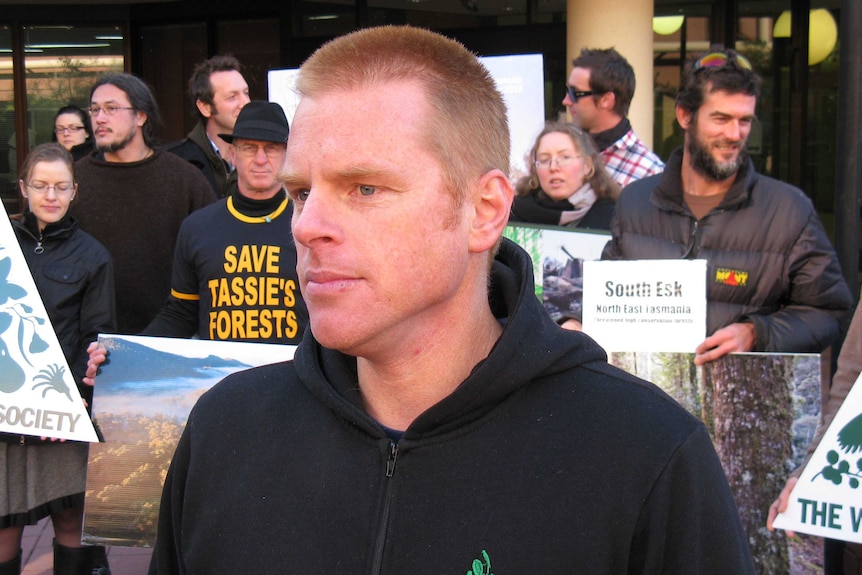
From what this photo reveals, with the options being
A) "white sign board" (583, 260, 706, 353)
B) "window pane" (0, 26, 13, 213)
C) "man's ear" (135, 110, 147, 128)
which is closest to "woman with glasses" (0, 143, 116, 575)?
"man's ear" (135, 110, 147, 128)

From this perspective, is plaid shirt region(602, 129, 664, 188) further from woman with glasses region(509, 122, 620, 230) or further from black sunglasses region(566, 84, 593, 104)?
woman with glasses region(509, 122, 620, 230)

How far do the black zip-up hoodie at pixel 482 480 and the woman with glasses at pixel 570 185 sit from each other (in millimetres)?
3029

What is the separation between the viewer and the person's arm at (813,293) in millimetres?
3588

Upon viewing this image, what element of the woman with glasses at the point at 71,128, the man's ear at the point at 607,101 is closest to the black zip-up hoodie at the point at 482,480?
the man's ear at the point at 607,101

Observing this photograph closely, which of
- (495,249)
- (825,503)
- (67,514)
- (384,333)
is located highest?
(495,249)

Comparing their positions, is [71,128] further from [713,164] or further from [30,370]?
[713,164]

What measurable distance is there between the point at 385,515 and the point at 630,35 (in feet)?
23.2

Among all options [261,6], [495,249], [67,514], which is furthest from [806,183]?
[495,249]

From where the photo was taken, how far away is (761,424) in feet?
11.6

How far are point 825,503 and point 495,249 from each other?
191 centimetres

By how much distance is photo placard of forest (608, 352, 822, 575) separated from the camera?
138 inches

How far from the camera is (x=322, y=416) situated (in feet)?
5.49

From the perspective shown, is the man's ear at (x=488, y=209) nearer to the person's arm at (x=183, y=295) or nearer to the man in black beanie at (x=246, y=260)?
the man in black beanie at (x=246, y=260)

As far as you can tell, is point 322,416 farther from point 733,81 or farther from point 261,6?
point 261,6
